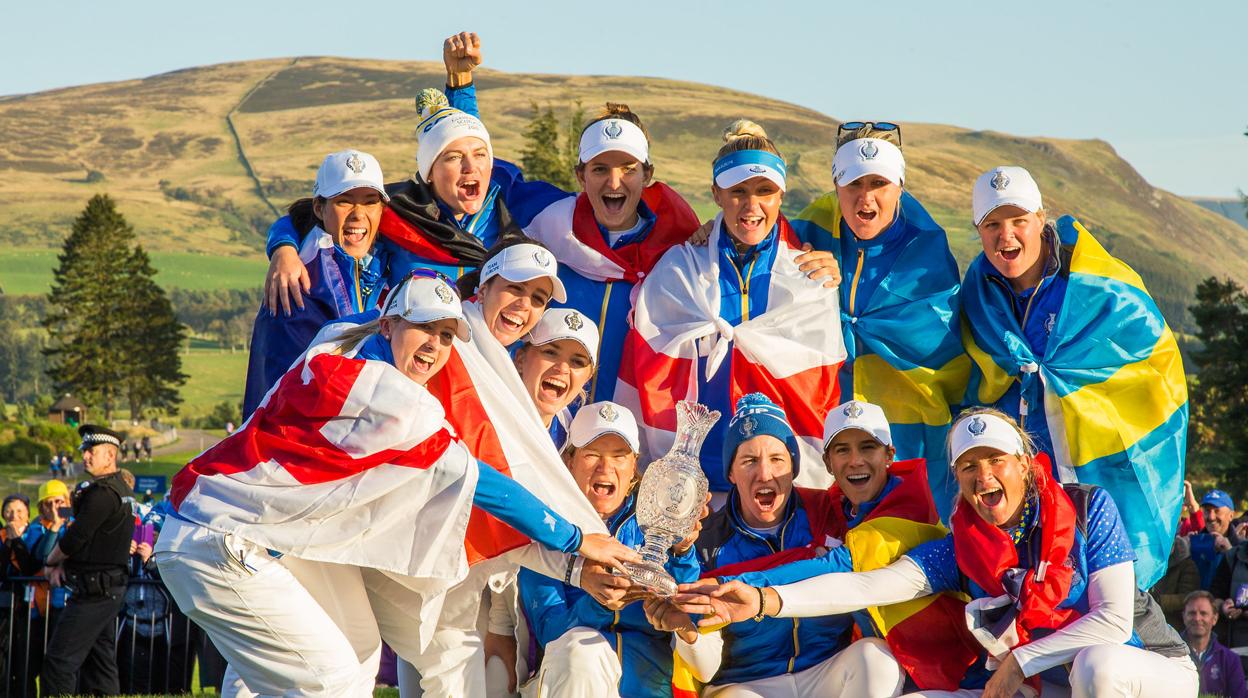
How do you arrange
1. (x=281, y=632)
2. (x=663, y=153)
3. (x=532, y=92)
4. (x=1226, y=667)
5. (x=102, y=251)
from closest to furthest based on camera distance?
(x=281, y=632) → (x=1226, y=667) → (x=102, y=251) → (x=663, y=153) → (x=532, y=92)

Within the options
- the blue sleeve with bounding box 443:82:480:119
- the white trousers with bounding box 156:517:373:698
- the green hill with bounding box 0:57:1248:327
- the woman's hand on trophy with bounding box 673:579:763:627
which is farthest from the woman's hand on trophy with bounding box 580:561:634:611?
the green hill with bounding box 0:57:1248:327

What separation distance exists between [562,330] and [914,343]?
171 cm

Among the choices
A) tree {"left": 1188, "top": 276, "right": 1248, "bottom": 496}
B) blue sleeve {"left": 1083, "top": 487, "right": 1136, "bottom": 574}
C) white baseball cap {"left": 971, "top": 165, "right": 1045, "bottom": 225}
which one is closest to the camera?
blue sleeve {"left": 1083, "top": 487, "right": 1136, "bottom": 574}

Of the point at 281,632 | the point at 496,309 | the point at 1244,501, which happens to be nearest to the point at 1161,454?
the point at 496,309

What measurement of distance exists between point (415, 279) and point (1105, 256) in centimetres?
335

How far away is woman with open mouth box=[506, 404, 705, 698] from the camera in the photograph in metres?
5.91

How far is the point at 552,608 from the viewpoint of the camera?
6.23 metres

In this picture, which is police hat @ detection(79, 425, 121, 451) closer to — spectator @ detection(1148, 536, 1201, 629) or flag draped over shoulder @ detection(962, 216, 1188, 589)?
flag draped over shoulder @ detection(962, 216, 1188, 589)

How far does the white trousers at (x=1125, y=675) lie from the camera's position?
17.7 feet

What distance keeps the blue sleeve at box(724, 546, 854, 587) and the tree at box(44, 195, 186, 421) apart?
81333 millimetres

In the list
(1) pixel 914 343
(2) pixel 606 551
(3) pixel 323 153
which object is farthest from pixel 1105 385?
(3) pixel 323 153

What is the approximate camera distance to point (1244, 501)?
103ft

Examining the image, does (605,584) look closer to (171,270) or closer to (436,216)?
(436,216)

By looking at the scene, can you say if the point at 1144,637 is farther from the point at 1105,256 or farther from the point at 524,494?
the point at 524,494
